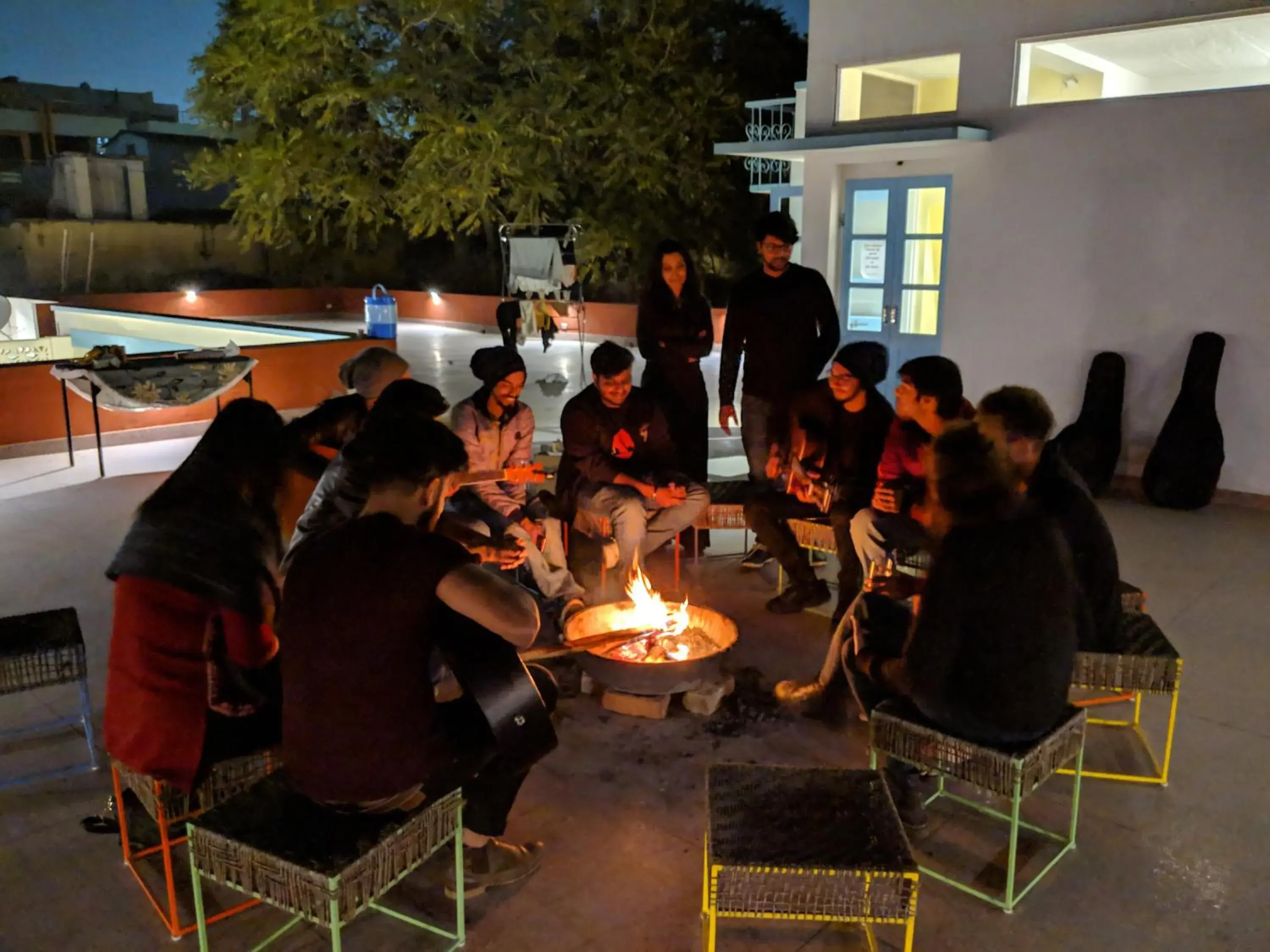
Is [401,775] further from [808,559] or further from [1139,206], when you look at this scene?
[1139,206]

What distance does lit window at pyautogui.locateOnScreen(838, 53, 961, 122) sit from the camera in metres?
8.62

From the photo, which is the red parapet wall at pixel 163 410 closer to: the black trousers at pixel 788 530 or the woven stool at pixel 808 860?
the black trousers at pixel 788 530

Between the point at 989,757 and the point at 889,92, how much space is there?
7.50 metres

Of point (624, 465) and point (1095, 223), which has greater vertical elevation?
point (1095, 223)

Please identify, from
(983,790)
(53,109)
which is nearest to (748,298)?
(983,790)

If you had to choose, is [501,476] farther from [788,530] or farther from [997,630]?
[997,630]

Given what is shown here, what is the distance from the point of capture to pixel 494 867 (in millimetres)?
2799

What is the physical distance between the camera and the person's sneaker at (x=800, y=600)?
4.84 m

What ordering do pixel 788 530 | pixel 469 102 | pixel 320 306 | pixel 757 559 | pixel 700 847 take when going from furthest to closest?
1. pixel 320 306
2. pixel 469 102
3. pixel 757 559
4. pixel 788 530
5. pixel 700 847

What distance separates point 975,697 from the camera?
252 cm

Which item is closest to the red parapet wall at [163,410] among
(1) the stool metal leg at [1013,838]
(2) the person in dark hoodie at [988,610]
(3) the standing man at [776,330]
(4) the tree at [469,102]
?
(3) the standing man at [776,330]

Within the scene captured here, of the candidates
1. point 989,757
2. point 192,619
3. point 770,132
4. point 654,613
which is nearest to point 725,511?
point 654,613

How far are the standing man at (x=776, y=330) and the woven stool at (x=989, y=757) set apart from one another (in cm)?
250

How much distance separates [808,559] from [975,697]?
7.99ft
